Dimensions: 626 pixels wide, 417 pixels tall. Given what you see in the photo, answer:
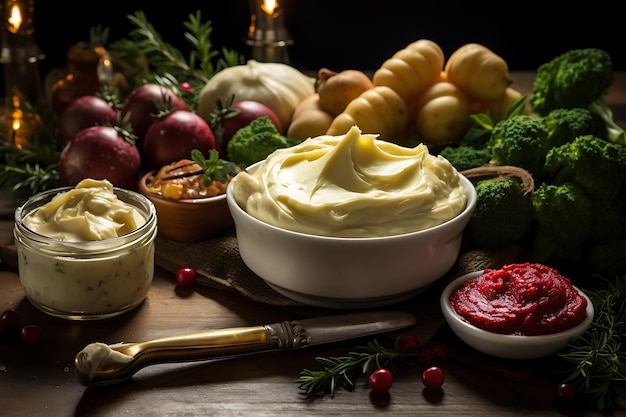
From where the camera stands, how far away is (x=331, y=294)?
7.60 feet

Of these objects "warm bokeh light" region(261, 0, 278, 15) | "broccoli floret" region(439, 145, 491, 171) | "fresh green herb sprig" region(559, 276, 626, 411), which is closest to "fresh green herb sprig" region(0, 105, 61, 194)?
"warm bokeh light" region(261, 0, 278, 15)

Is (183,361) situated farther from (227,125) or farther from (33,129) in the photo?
(33,129)

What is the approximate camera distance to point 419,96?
333 cm

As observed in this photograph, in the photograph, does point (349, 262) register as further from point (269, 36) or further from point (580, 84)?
point (269, 36)

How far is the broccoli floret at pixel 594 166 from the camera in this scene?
2.57 metres

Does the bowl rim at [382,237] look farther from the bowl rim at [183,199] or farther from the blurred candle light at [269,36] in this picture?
the blurred candle light at [269,36]

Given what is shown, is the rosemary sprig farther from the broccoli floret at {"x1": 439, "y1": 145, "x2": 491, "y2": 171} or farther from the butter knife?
the butter knife

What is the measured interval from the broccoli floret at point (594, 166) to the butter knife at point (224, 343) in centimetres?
73

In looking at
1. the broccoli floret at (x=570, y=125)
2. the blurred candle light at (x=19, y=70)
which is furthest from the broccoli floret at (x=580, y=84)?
the blurred candle light at (x=19, y=70)

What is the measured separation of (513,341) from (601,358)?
8.8 inches

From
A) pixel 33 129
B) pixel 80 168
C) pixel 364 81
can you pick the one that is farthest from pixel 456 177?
pixel 33 129

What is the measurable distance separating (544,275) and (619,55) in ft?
10.5

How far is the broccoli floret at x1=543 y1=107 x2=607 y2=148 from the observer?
9.15ft

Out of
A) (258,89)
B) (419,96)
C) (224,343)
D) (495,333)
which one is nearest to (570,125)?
(419,96)
